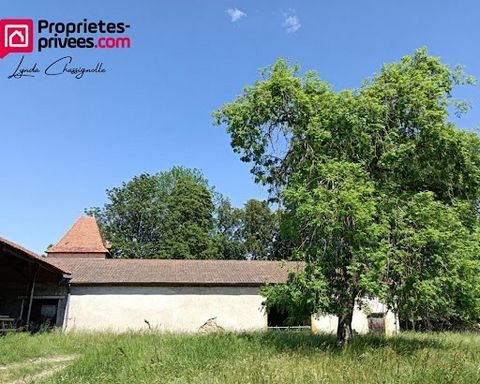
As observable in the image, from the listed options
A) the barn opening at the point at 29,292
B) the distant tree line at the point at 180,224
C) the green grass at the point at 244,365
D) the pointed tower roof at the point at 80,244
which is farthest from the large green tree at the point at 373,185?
the distant tree line at the point at 180,224

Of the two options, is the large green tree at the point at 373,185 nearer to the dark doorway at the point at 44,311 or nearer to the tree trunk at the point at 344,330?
the tree trunk at the point at 344,330

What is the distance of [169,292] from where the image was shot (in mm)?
24469

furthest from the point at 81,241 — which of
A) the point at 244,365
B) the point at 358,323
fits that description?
the point at 244,365

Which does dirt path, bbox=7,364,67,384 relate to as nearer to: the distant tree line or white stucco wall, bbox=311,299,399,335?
white stucco wall, bbox=311,299,399,335

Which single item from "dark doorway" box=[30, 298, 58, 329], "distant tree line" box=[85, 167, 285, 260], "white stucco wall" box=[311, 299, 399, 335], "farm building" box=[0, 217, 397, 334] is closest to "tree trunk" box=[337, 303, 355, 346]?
"farm building" box=[0, 217, 397, 334]

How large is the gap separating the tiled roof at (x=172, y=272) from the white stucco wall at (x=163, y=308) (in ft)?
1.54

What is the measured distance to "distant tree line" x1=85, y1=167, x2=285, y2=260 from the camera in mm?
50000

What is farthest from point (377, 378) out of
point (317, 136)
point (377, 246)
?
point (317, 136)

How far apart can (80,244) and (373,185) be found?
30895 mm

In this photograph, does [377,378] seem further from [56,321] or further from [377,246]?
[56,321]

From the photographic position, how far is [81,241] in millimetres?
37531

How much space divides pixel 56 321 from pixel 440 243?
20.5 meters

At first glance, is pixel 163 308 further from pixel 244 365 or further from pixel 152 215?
pixel 152 215

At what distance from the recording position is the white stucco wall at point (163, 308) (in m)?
23.9
